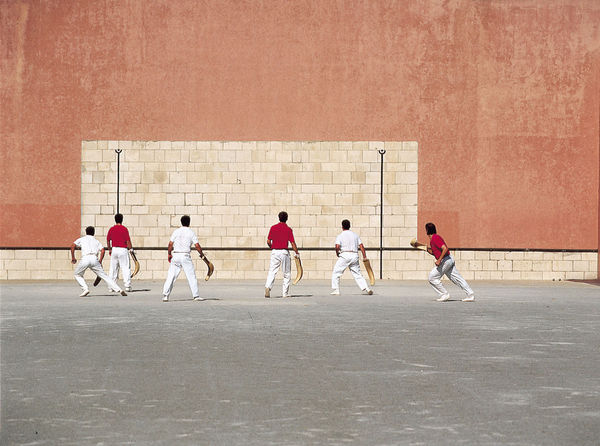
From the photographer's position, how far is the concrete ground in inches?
305

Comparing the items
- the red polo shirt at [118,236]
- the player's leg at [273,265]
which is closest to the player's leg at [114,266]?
→ the red polo shirt at [118,236]

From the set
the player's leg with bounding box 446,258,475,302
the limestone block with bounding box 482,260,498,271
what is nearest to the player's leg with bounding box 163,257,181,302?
the player's leg with bounding box 446,258,475,302

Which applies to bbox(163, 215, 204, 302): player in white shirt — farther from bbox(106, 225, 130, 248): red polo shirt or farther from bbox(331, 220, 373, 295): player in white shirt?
bbox(106, 225, 130, 248): red polo shirt

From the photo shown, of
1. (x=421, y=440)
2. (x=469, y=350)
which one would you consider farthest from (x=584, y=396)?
(x=469, y=350)

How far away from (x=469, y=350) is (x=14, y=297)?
13.0 meters

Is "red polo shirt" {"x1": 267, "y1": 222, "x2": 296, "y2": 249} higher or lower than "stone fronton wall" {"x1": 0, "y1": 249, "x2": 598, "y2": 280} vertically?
higher

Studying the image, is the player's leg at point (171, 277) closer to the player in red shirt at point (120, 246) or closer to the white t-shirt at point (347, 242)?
the player in red shirt at point (120, 246)

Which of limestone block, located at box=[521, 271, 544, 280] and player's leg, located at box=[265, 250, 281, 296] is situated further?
limestone block, located at box=[521, 271, 544, 280]

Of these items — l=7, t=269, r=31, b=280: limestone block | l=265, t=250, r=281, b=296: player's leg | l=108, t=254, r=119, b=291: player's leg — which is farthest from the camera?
l=7, t=269, r=31, b=280: limestone block

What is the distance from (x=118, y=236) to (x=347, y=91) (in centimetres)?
976

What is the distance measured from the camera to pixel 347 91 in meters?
33.1

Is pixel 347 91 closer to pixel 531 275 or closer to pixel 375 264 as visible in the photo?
pixel 375 264

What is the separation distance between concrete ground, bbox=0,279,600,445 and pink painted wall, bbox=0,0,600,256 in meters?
13.0

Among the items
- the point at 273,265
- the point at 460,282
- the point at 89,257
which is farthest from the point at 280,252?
the point at 89,257
